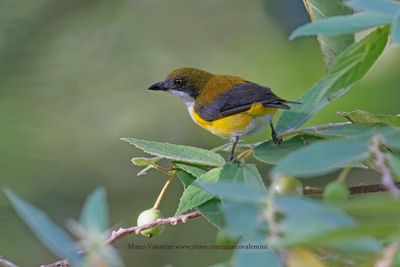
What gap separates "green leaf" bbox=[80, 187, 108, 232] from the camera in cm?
52

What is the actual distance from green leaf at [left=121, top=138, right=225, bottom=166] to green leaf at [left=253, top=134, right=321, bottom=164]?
0.18ft

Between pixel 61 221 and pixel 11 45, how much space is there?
38.4 inches

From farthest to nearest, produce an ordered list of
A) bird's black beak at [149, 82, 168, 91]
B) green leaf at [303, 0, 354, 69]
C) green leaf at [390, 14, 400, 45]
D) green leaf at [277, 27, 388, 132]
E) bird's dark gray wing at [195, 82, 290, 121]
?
bird's black beak at [149, 82, 168, 91], bird's dark gray wing at [195, 82, 290, 121], green leaf at [303, 0, 354, 69], green leaf at [277, 27, 388, 132], green leaf at [390, 14, 400, 45]

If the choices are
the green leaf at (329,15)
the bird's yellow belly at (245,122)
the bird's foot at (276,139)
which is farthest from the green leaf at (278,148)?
the bird's yellow belly at (245,122)

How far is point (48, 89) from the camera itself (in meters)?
1.70

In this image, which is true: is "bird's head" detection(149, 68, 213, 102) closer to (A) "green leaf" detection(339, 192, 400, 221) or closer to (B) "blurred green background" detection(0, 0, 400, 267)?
(B) "blurred green background" detection(0, 0, 400, 267)

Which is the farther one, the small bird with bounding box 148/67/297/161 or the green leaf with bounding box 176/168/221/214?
the small bird with bounding box 148/67/297/161

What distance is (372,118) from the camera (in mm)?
1033

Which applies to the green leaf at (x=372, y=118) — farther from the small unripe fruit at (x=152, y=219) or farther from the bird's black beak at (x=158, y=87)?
the bird's black beak at (x=158, y=87)

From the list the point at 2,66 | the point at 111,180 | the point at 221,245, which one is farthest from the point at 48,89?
the point at 111,180

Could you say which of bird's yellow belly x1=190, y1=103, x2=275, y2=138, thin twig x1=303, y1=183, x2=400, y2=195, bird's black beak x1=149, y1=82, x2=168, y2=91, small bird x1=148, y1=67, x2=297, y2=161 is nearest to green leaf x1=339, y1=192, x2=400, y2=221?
thin twig x1=303, y1=183, x2=400, y2=195

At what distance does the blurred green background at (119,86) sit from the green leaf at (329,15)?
2.43ft

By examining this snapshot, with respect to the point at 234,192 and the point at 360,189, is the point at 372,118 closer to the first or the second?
the point at 360,189

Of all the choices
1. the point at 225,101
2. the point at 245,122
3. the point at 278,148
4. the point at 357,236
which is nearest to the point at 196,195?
the point at 278,148
